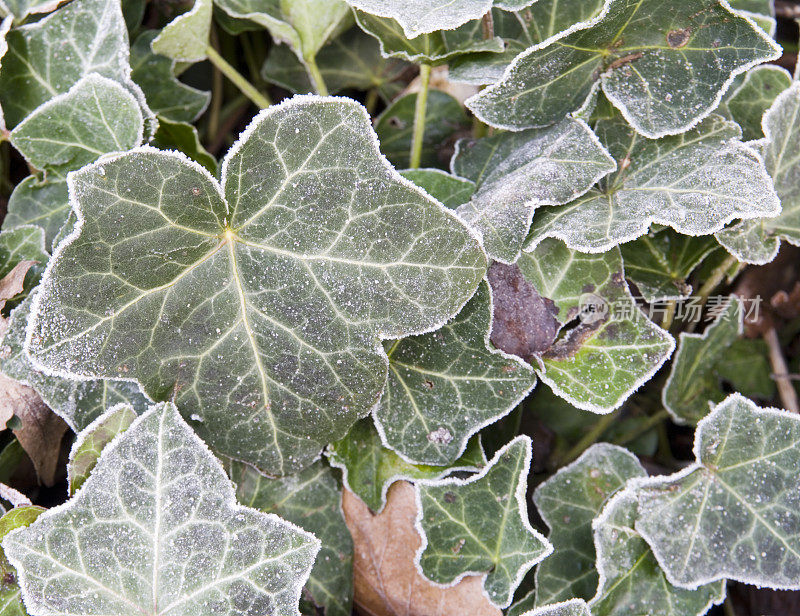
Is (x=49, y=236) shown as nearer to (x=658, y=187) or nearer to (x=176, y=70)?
(x=176, y=70)

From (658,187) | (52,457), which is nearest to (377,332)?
(658,187)

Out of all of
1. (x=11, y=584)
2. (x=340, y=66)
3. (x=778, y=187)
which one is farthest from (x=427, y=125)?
(x=11, y=584)

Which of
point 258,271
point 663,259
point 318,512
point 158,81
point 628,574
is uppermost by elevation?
point 158,81

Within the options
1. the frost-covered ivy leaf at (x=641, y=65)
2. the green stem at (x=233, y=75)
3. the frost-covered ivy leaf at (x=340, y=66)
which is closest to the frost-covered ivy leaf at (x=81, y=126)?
the green stem at (x=233, y=75)

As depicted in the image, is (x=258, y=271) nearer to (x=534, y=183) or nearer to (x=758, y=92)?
(x=534, y=183)

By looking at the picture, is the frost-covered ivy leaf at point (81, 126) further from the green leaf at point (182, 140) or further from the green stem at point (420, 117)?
the green stem at point (420, 117)

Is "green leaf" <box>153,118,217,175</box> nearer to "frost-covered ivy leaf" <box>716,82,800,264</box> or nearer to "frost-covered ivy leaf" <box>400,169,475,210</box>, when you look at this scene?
"frost-covered ivy leaf" <box>400,169,475,210</box>
